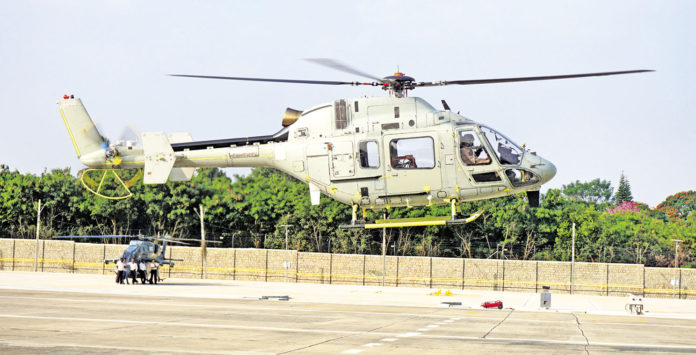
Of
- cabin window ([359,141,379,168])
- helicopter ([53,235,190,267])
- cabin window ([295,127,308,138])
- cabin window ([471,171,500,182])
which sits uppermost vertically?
cabin window ([295,127,308,138])

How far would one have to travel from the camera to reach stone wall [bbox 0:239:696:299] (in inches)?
2130

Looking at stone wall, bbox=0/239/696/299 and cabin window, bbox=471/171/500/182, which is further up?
cabin window, bbox=471/171/500/182

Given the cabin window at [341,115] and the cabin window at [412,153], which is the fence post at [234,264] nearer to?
the cabin window at [341,115]

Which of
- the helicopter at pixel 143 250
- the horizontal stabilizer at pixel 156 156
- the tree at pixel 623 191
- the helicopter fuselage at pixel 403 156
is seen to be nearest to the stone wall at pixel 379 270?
the helicopter at pixel 143 250

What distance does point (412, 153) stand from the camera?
26734 millimetres

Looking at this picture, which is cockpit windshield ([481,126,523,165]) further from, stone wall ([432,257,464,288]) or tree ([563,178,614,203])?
tree ([563,178,614,203])

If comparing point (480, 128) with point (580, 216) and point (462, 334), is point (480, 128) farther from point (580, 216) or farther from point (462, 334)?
point (580, 216)

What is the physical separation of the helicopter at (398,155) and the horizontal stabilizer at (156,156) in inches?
110

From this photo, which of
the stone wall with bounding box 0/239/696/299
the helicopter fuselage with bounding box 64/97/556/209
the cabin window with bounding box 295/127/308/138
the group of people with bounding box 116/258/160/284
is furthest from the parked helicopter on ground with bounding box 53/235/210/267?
the helicopter fuselage with bounding box 64/97/556/209

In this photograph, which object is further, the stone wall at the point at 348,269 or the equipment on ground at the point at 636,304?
the stone wall at the point at 348,269

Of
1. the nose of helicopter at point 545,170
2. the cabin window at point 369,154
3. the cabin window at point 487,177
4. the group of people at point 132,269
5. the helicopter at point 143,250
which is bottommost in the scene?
the group of people at point 132,269

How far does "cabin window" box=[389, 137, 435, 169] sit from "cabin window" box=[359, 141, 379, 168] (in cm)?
54

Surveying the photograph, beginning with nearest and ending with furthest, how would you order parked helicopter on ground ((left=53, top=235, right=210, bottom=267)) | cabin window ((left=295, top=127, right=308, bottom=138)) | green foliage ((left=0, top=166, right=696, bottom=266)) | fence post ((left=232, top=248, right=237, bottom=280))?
cabin window ((left=295, top=127, right=308, bottom=138)) → parked helicopter on ground ((left=53, top=235, right=210, bottom=267)) → fence post ((left=232, top=248, right=237, bottom=280)) → green foliage ((left=0, top=166, right=696, bottom=266))

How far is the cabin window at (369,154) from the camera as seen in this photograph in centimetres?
2697
